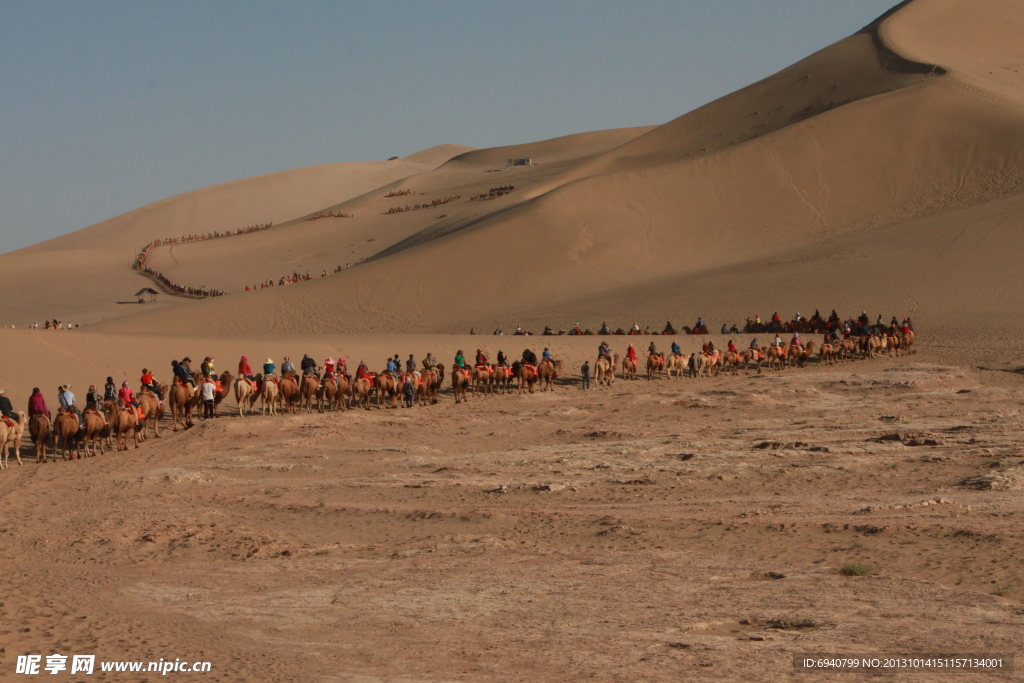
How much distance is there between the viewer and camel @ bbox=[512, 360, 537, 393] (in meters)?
29.2

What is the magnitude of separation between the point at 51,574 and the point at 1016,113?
6608cm

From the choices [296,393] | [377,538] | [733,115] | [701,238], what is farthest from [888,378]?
[733,115]

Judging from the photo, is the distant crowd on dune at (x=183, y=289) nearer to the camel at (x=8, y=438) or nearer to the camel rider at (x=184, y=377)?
the camel rider at (x=184, y=377)

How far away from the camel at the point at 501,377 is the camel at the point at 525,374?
27 cm

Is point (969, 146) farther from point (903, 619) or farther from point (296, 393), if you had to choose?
point (903, 619)

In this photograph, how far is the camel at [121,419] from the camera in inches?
798

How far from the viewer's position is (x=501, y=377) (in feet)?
95.8

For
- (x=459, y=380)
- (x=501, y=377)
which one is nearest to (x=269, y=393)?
(x=459, y=380)

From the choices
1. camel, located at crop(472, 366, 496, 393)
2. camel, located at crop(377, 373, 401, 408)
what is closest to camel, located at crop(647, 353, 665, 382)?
camel, located at crop(472, 366, 496, 393)

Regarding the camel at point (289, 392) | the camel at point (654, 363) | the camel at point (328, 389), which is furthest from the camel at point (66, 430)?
the camel at point (654, 363)

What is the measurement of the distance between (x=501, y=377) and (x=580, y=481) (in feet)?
42.3

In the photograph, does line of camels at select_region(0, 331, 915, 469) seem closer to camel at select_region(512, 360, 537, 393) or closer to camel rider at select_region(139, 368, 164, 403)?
camel at select_region(512, 360, 537, 393)

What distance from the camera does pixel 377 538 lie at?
13.3 m

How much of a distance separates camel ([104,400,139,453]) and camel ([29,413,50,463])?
3.77 ft
